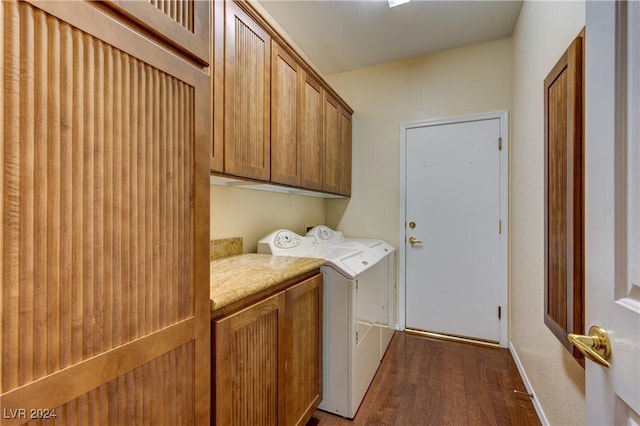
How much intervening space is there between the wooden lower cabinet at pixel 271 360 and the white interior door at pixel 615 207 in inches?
37.9

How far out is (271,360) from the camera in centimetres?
117

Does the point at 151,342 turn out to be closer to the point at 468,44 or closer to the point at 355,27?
the point at 355,27

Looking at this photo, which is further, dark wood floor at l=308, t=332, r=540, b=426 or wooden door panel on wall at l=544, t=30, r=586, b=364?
dark wood floor at l=308, t=332, r=540, b=426

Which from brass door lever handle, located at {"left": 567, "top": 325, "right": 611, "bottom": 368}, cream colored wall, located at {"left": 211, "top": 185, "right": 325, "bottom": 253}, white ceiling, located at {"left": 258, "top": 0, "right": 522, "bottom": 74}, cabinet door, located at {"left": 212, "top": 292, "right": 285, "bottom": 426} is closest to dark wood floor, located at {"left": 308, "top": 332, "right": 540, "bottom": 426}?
cabinet door, located at {"left": 212, "top": 292, "right": 285, "bottom": 426}

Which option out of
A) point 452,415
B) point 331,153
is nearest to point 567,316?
point 452,415

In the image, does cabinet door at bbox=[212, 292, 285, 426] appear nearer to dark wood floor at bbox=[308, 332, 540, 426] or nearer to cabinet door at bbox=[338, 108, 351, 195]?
dark wood floor at bbox=[308, 332, 540, 426]

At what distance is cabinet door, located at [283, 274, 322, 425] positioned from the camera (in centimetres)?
128

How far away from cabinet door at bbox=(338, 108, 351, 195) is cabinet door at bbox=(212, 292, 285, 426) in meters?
1.66

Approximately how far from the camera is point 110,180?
0.60 m

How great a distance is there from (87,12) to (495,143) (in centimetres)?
278

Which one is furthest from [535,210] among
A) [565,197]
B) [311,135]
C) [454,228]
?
[311,135]

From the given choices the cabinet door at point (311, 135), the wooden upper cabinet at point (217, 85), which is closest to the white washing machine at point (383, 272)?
the cabinet door at point (311, 135)

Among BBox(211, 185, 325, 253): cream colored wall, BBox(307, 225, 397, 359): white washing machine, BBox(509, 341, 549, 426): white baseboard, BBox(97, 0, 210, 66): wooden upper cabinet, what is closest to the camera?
BBox(97, 0, 210, 66): wooden upper cabinet

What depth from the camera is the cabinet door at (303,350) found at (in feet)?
4.19
